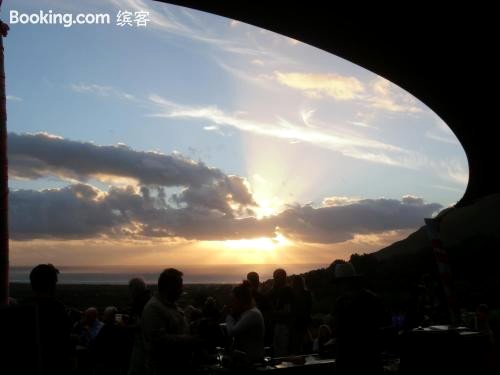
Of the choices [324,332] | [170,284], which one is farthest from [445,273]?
[170,284]

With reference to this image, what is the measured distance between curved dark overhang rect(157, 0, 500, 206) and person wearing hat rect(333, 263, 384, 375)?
5.30 m

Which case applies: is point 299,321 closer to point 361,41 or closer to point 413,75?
point 361,41

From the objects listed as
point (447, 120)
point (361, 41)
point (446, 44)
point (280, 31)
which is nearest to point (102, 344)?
point (280, 31)

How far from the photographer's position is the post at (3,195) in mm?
5562

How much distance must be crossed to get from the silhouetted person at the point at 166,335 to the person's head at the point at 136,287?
3.27ft

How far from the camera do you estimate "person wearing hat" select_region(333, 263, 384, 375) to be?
4.62 meters

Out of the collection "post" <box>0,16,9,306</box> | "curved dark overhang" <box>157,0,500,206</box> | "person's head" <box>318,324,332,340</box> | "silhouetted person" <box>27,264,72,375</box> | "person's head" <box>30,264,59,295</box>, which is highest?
"curved dark overhang" <box>157,0,500,206</box>

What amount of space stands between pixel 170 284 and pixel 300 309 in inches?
150

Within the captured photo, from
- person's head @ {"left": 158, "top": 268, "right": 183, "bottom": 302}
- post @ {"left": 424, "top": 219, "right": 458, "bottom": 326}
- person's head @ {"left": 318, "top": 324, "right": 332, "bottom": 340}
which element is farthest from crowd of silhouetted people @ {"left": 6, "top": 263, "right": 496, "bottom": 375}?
post @ {"left": 424, "top": 219, "right": 458, "bottom": 326}

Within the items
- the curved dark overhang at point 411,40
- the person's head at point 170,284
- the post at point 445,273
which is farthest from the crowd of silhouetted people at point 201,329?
the curved dark overhang at point 411,40

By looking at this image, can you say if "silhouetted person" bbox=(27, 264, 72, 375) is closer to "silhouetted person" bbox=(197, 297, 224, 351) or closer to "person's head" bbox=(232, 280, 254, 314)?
"person's head" bbox=(232, 280, 254, 314)

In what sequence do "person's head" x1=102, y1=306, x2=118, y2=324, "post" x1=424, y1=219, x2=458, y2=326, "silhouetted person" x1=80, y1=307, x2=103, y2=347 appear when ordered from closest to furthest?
1. "post" x1=424, y1=219, x2=458, y2=326
2. "person's head" x1=102, y1=306, x2=118, y2=324
3. "silhouetted person" x1=80, y1=307, x2=103, y2=347

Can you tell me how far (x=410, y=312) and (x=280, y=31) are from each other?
490 centimetres

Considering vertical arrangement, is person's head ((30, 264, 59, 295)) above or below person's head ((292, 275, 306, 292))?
above
